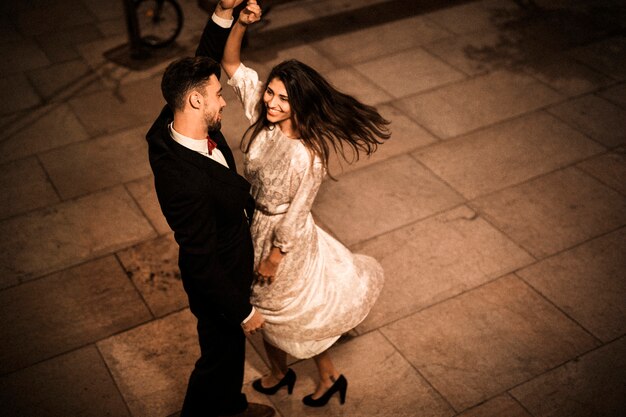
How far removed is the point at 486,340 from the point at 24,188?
4216 mm

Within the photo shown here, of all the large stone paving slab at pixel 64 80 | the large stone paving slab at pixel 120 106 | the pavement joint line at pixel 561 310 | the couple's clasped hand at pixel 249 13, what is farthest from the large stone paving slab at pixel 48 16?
the pavement joint line at pixel 561 310

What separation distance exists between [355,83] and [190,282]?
486cm

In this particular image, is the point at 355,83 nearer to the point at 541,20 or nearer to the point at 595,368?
the point at 541,20

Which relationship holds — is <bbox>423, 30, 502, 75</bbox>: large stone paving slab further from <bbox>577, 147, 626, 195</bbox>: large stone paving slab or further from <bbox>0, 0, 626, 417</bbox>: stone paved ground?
<bbox>577, 147, 626, 195</bbox>: large stone paving slab

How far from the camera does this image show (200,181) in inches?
123

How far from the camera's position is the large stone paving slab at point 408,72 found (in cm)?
782

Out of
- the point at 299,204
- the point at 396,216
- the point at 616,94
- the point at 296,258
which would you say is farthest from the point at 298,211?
the point at 616,94

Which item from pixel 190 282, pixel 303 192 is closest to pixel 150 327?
pixel 190 282

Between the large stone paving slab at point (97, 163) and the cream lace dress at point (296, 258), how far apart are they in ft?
9.24

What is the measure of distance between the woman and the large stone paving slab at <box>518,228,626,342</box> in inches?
66.5

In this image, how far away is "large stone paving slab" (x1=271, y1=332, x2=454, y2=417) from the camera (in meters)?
4.44

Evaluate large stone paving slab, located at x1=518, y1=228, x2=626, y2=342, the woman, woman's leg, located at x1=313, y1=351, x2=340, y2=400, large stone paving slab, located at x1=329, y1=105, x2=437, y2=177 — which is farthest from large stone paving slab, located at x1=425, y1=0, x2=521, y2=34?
woman's leg, located at x1=313, y1=351, x2=340, y2=400

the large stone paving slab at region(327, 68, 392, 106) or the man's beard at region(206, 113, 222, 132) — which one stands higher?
the man's beard at region(206, 113, 222, 132)

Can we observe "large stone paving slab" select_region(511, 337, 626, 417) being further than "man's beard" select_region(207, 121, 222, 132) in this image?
Yes
